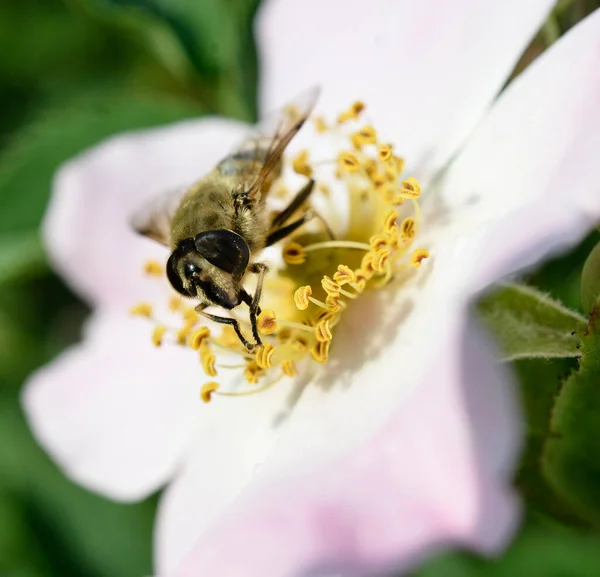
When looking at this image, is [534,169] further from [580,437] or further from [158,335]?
[158,335]

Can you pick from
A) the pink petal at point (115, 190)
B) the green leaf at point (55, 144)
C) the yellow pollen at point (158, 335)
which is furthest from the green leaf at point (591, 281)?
the green leaf at point (55, 144)

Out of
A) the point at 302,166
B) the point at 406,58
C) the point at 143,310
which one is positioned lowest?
the point at 143,310

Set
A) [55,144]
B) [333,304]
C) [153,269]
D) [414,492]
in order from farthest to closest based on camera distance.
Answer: [55,144] → [153,269] → [333,304] → [414,492]

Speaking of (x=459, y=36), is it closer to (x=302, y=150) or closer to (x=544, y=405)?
(x=302, y=150)

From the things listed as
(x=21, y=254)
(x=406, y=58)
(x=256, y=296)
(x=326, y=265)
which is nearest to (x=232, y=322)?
(x=256, y=296)

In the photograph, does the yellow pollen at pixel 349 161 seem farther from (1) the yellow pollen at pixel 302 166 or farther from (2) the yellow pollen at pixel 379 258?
(2) the yellow pollen at pixel 379 258

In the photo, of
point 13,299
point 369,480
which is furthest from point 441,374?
point 13,299
